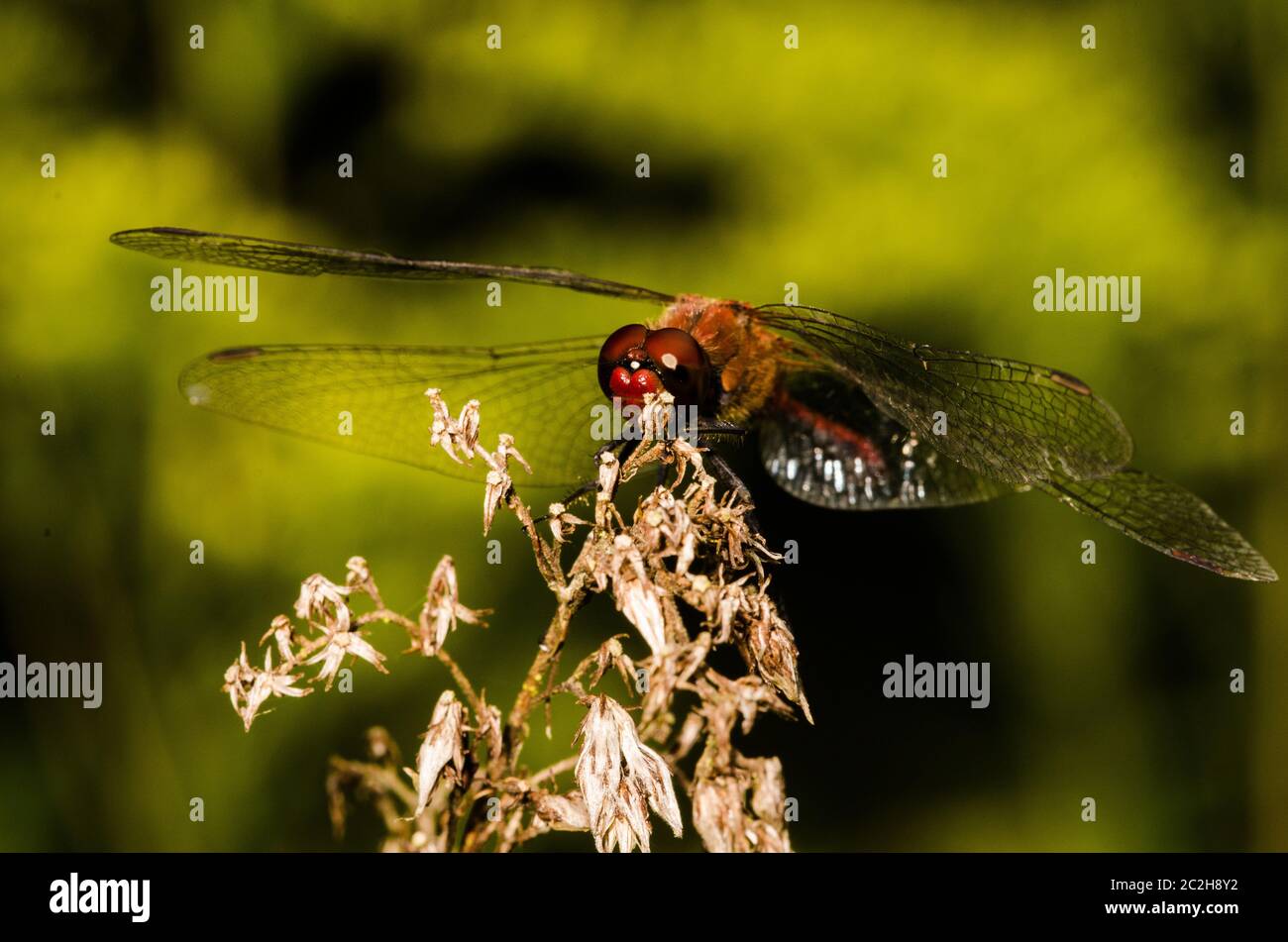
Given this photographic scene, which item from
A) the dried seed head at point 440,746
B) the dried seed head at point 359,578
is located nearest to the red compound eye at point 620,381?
the dried seed head at point 359,578

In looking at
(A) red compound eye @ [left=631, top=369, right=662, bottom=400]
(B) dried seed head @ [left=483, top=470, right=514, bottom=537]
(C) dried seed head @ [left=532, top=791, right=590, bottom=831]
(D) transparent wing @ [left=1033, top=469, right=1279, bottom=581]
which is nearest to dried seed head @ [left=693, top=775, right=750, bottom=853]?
(C) dried seed head @ [left=532, top=791, right=590, bottom=831]

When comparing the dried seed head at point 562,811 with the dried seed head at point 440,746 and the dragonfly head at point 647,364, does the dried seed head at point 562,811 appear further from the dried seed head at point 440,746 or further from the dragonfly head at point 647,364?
the dragonfly head at point 647,364

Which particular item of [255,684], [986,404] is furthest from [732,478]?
[255,684]

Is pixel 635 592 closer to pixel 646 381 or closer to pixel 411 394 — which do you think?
pixel 646 381

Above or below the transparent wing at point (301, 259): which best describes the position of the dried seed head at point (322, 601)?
below

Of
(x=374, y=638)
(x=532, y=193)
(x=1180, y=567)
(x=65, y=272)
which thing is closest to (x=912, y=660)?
(x=1180, y=567)

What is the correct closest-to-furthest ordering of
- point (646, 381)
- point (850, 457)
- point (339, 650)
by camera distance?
point (339, 650), point (646, 381), point (850, 457)

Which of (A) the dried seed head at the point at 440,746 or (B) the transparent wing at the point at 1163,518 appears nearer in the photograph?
(A) the dried seed head at the point at 440,746
